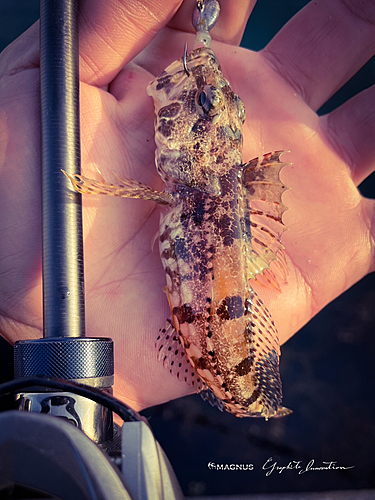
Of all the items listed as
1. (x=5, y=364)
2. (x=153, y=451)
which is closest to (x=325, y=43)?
(x=153, y=451)

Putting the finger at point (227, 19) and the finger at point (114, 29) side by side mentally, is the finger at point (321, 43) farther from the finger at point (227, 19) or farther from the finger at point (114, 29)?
the finger at point (114, 29)

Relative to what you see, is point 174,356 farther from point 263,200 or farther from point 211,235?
point 263,200

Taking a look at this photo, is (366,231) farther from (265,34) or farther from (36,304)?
(36,304)

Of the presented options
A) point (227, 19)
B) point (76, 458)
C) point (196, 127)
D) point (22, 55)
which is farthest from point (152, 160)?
point (76, 458)

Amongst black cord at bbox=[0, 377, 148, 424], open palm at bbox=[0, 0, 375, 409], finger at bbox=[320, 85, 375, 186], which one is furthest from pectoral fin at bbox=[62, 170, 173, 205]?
finger at bbox=[320, 85, 375, 186]

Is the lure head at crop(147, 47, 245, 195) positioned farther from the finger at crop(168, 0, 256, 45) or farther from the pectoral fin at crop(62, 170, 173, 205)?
the finger at crop(168, 0, 256, 45)

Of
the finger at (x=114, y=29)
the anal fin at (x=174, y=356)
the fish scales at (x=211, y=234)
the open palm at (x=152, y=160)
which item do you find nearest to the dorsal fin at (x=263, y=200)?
the fish scales at (x=211, y=234)
